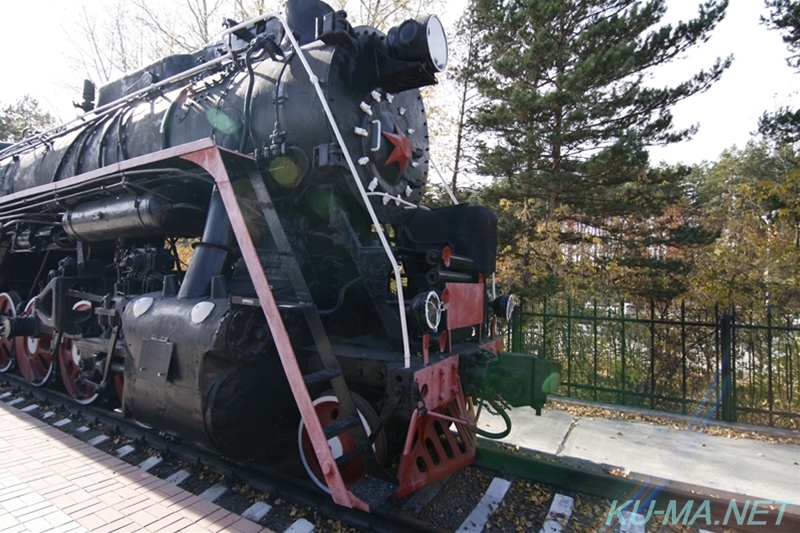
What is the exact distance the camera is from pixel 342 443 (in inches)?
125

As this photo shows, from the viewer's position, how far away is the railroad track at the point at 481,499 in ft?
9.96

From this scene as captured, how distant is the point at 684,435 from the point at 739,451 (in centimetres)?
55

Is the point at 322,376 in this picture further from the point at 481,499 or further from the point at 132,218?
the point at 132,218

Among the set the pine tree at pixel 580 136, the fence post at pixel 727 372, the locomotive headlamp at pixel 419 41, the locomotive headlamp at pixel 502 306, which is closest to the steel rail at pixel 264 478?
the locomotive headlamp at pixel 502 306

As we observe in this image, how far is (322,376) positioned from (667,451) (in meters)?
3.79

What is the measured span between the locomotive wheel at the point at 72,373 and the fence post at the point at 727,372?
7.48 metres

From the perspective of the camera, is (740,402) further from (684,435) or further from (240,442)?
(240,442)

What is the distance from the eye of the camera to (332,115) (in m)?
3.40

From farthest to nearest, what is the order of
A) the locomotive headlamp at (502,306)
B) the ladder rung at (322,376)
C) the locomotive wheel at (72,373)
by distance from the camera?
the locomotive wheel at (72,373) → the locomotive headlamp at (502,306) → the ladder rung at (322,376)

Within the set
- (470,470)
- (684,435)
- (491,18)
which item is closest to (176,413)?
(470,470)

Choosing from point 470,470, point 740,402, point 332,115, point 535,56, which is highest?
point 535,56

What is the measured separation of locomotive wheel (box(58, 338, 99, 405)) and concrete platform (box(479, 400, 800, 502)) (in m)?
4.50

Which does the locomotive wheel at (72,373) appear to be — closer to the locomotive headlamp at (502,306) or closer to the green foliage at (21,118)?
the locomotive headlamp at (502,306)

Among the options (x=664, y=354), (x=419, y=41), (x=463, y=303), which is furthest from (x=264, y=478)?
(x=664, y=354)
